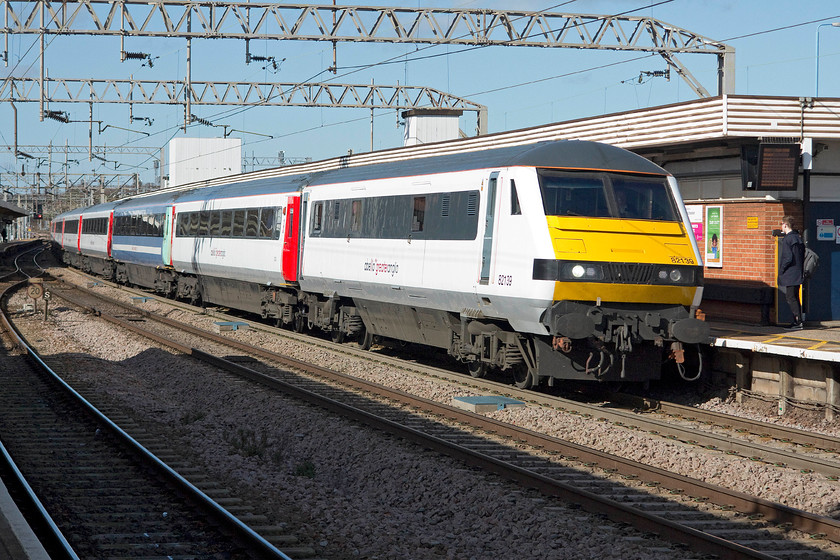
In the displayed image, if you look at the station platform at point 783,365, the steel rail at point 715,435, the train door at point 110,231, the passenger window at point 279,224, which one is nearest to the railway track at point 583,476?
the steel rail at point 715,435

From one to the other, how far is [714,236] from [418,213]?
16.7 feet

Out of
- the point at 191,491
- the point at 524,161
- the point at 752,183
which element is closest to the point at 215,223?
the point at 524,161

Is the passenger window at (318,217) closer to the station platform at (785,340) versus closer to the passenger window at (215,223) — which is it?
the passenger window at (215,223)

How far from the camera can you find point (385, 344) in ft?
58.9

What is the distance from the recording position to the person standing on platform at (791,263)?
13.0 meters

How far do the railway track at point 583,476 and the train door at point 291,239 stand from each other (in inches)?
207

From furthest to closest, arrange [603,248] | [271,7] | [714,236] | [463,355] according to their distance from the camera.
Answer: [271,7] < [714,236] < [463,355] < [603,248]

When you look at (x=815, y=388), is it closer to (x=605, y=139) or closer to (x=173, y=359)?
(x=605, y=139)

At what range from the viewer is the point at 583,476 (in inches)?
324

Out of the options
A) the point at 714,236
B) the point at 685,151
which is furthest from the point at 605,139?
the point at 714,236

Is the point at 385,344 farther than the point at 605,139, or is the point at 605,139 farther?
the point at 385,344

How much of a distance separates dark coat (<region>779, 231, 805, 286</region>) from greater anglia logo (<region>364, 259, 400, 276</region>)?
5.73 m

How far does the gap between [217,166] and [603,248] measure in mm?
66170

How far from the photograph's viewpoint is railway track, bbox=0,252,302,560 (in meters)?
6.37
